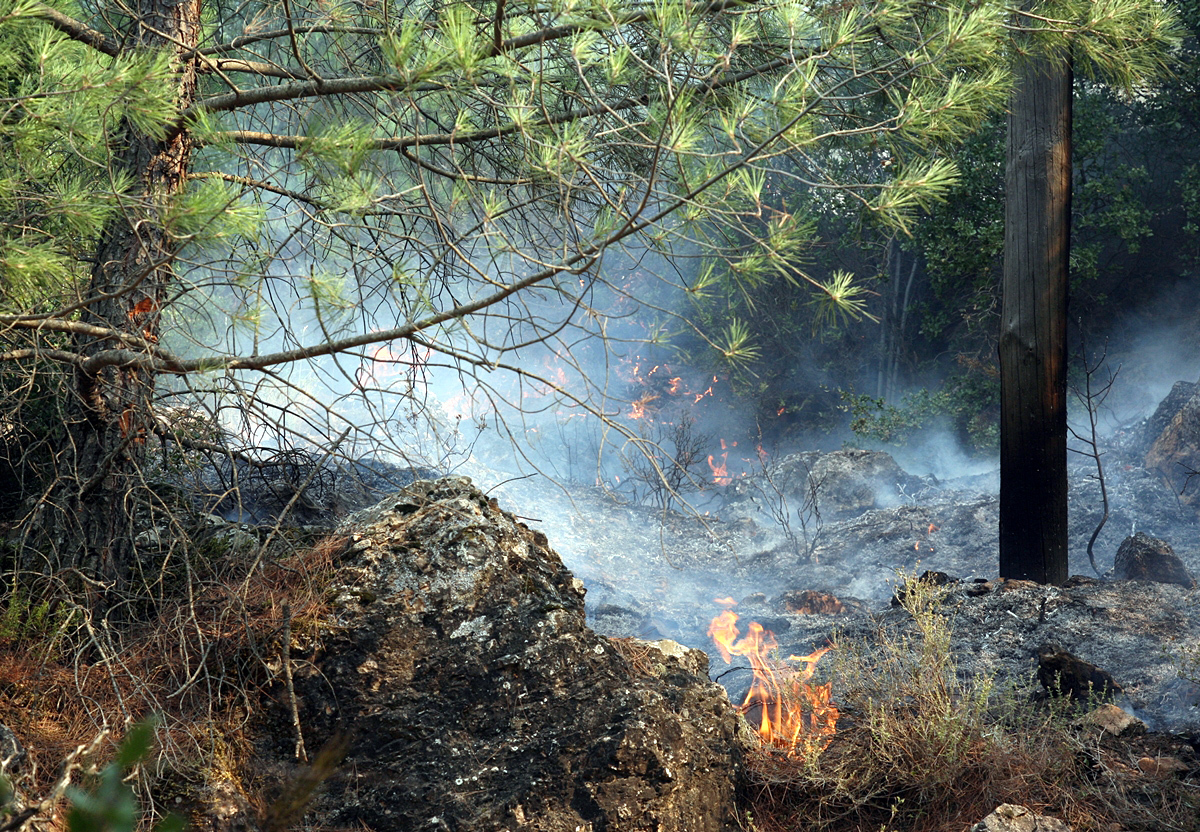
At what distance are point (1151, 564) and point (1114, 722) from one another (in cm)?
317

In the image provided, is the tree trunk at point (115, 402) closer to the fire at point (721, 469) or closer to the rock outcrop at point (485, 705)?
the rock outcrop at point (485, 705)

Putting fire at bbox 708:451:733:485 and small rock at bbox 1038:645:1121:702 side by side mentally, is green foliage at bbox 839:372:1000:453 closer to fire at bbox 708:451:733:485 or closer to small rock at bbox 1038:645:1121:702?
fire at bbox 708:451:733:485

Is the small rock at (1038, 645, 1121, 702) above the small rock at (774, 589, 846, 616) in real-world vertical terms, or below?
below

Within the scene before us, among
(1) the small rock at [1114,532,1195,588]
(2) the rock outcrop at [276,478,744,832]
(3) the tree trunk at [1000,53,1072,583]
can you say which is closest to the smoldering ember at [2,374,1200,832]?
(2) the rock outcrop at [276,478,744,832]

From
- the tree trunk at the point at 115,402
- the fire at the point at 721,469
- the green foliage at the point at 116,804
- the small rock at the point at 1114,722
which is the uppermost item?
the fire at the point at 721,469

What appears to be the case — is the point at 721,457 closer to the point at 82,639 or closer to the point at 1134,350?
the point at 1134,350

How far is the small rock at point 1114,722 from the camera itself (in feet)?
10.5

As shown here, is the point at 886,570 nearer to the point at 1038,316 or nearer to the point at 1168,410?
the point at 1168,410

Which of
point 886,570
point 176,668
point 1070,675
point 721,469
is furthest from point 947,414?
point 176,668

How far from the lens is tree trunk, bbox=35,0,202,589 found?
286 cm

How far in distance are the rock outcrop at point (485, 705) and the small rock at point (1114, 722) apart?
1464mm

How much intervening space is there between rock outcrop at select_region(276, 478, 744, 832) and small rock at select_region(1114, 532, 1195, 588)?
441 centimetres

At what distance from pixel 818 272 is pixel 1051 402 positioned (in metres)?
8.32

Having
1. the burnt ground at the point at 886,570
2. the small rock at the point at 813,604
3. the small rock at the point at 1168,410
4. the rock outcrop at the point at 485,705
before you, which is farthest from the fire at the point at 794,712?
the small rock at the point at 1168,410
